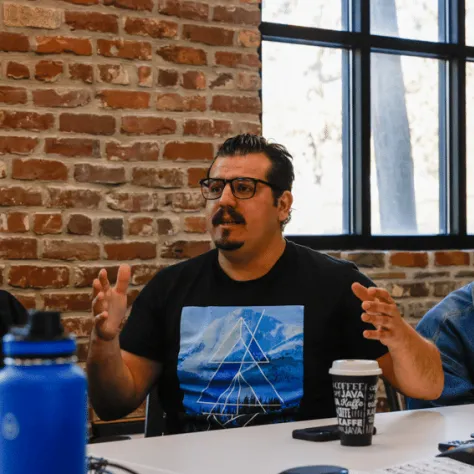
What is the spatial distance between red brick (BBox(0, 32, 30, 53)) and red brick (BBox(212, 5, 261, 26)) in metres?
0.71

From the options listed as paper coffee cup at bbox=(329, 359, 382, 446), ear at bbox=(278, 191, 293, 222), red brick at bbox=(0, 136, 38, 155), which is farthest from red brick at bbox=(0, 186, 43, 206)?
paper coffee cup at bbox=(329, 359, 382, 446)

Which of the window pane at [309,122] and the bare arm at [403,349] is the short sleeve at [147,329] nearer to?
the bare arm at [403,349]

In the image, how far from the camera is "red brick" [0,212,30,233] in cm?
282

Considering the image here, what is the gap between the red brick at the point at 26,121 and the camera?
2820 mm

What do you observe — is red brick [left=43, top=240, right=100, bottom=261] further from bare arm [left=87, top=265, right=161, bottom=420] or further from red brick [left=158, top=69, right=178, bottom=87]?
bare arm [left=87, top=265, right=161, bottom=420]

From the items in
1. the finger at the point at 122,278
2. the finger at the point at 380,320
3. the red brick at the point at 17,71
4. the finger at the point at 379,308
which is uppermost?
the red brick at the point at 17,71

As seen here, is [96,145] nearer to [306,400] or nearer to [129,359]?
[129,359]

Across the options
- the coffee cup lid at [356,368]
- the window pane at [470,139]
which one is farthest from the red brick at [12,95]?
the window pane at [470,139]

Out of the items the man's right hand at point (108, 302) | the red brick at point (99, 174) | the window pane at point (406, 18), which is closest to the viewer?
the man's right hand at point (108, 302)

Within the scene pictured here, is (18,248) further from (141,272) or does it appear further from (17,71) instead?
(17,71)

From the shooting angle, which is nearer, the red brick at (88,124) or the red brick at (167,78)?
the red brick at (88,124)

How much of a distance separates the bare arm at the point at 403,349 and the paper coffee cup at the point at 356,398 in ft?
0.64

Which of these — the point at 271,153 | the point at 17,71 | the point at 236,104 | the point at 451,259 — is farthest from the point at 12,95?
the point at 451,259

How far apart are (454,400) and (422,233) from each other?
184 centimetres
